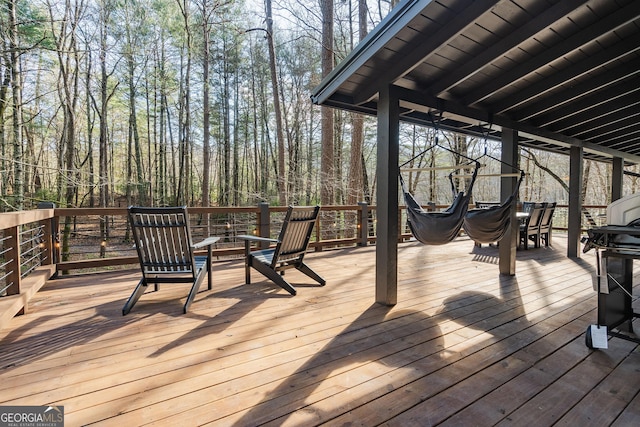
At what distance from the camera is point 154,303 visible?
299 centimetres

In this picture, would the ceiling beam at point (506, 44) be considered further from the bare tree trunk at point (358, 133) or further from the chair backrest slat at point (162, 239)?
the bare tree trunk at point (358, 133)

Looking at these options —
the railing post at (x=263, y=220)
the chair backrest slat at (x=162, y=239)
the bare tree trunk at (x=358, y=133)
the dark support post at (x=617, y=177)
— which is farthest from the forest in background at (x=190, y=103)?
the chair backrest slat at (x=162, y=239)

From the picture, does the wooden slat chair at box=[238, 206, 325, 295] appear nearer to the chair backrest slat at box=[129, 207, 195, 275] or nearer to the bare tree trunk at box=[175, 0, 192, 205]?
the chair backrest slat at box=[129, 207, 195, 275]

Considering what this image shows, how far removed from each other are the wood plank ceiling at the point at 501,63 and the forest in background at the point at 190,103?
2.82 metres

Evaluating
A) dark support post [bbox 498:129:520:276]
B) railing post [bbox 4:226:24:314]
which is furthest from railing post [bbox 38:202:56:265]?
dark support post [bbox 498:129:520:276]

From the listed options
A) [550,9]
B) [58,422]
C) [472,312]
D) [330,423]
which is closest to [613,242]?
[472,312]

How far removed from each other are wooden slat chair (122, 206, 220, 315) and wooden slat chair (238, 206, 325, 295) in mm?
701

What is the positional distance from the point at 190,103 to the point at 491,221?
12879 millimetres

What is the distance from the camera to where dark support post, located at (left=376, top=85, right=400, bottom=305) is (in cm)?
283

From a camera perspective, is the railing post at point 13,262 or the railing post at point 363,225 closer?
the railing post at point 13,262

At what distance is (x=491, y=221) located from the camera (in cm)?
336

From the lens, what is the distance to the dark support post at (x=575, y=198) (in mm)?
5148

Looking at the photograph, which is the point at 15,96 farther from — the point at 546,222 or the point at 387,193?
the point at 546,222

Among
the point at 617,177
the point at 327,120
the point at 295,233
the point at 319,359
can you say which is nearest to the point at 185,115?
the point at 327,120
